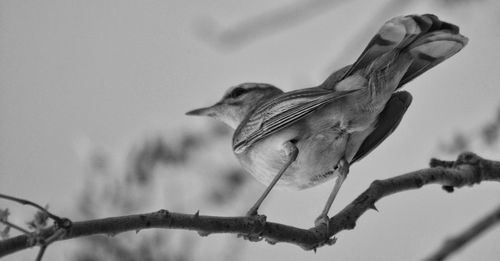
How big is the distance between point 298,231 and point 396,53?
5.91 feet

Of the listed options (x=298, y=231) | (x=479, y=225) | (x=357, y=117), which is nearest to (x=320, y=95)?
(x=357, y=117)

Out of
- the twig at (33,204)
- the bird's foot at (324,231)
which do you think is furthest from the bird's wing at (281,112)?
the twig at (33,204)

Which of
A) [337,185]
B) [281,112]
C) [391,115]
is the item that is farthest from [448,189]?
[281,112]

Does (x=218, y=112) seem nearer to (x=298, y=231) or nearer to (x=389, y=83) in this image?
(x=389, y=83)

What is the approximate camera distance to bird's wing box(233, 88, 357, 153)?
470 cm

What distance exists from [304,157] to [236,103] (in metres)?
2.12

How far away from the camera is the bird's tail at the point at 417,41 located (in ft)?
15.1

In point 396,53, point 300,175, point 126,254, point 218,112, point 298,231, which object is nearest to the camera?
point 298,231

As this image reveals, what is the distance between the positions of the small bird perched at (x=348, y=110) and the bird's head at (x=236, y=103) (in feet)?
5.35

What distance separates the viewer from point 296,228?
3.41 m

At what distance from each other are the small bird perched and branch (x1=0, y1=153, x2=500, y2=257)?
767 mm

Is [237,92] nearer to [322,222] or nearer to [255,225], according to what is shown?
[322,222]

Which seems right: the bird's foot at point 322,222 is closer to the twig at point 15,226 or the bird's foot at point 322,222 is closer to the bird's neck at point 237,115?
the twig at point 15,226

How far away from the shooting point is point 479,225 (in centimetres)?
176
